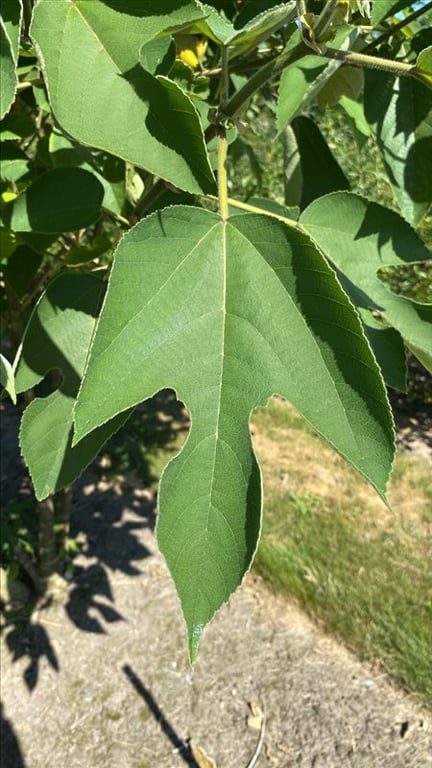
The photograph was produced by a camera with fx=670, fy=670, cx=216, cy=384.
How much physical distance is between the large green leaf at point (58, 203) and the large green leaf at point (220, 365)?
1.05ft

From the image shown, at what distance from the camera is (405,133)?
1032mm

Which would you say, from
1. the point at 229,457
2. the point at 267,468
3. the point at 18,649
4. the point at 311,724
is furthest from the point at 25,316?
the point at 267,468

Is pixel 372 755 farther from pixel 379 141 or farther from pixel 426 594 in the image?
pixel 379 141

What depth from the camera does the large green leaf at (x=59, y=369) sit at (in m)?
0.98

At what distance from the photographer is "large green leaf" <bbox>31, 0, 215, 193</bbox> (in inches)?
28.5

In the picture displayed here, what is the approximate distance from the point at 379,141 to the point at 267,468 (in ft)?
9.62

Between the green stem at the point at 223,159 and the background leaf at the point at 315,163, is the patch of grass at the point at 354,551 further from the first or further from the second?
the green stem at the point at 223,159

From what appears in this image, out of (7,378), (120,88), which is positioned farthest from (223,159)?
(7,378)

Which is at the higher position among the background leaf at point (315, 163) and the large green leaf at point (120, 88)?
the large green leaf at point (120, 88)

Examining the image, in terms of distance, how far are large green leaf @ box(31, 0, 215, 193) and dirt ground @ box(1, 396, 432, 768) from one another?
2.17 meters

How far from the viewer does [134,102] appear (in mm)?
751

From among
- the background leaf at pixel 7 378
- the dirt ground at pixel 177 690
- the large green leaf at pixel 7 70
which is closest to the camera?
the large green leaf at pixel 7 70

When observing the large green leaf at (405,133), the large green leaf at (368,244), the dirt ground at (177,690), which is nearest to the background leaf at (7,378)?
the large green leaf at (368,244)

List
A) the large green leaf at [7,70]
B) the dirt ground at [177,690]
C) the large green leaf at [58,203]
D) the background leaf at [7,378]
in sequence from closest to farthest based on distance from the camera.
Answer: the large green leaf at [7,70] → the background leaf at [7,378] → the large green leaf at [58,203] → the dirt ground at [177,690]
